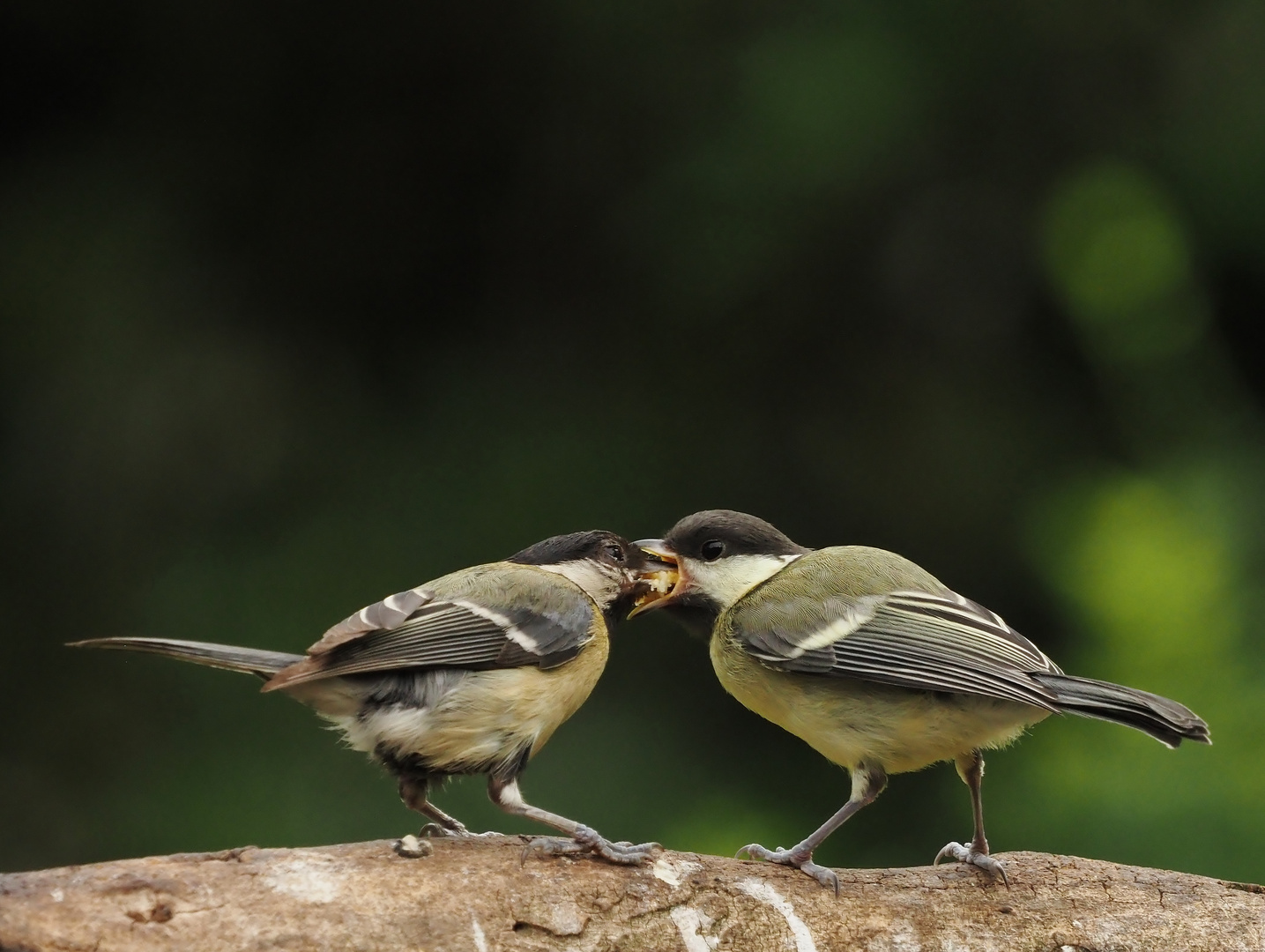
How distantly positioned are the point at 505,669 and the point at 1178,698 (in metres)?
1.57

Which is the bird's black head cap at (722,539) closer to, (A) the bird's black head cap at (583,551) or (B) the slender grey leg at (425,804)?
(A) the bird's black head cap at (583,551)

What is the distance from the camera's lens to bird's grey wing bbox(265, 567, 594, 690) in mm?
2082

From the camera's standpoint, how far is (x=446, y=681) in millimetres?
2119

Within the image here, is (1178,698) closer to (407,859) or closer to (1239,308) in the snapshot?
(1239,308)

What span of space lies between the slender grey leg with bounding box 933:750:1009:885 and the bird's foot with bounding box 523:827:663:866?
1.88ft

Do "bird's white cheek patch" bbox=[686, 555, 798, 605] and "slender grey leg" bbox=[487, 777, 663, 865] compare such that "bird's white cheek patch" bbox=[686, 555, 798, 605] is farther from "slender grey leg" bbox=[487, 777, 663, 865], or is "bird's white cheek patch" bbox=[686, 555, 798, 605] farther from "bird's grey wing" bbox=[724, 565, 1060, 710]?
"slender grey leg" bbox=[487, 777, 663, 865]

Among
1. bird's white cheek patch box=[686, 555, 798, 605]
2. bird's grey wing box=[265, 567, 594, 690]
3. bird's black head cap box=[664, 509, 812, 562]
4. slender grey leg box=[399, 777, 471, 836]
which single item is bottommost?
slender grey leg box=[399, 777, 471, 836]

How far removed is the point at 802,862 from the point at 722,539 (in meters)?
0.72

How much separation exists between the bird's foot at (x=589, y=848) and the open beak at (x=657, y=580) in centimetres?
66

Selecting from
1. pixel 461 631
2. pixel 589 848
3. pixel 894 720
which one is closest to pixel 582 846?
pixel 589 848

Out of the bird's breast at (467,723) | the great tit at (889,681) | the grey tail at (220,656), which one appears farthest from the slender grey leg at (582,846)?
the grey tail at (220,656)

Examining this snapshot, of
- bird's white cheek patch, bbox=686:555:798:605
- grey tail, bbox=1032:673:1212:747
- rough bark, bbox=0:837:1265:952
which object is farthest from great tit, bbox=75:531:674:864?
grey tail, bbox=1032:673:1212:747

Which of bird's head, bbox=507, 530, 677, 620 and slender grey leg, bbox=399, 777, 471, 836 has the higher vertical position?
bird's head, bbox=507, 530, 677, 620

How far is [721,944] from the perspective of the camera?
1.88m
